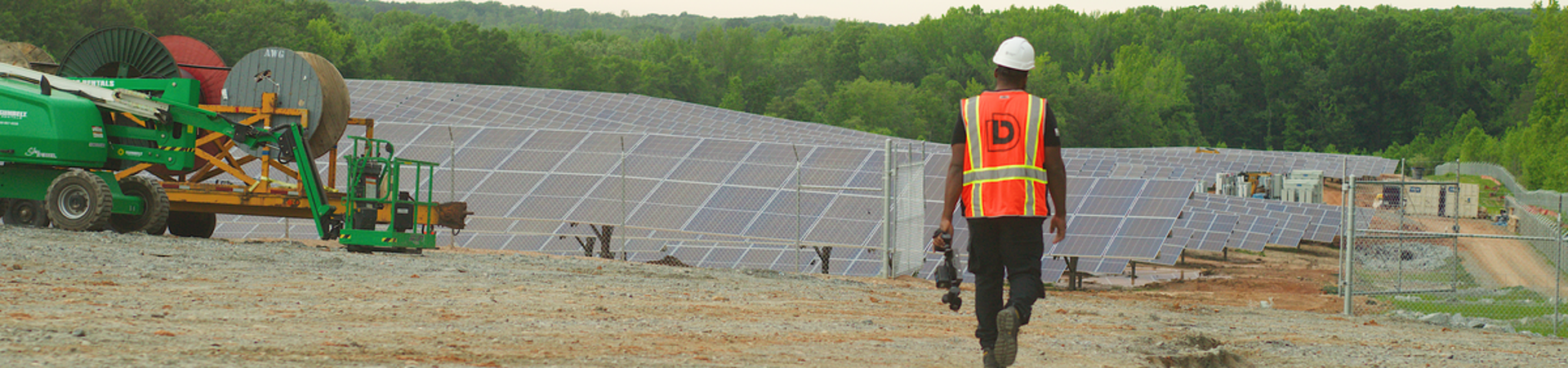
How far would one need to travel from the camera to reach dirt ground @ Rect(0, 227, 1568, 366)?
7.18 m

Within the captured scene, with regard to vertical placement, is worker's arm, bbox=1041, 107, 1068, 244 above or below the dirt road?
above

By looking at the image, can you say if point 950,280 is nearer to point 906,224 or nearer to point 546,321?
point 546,321

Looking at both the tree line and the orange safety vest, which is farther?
the tree line

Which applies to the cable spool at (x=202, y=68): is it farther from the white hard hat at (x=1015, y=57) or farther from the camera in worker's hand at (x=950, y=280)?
the white hard hat at (x=1015, y=57)

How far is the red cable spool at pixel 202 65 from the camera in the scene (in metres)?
17.8

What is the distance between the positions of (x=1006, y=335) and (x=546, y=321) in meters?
3.93

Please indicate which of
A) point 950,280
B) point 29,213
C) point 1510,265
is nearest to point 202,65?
point 29,213

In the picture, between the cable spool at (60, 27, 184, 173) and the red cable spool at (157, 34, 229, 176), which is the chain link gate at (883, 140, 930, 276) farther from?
the cable spool at (60, 27, 184, 173)

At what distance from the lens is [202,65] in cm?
1809

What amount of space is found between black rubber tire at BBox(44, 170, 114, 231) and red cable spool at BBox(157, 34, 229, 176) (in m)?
1.46

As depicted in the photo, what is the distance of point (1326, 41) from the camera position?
488ft

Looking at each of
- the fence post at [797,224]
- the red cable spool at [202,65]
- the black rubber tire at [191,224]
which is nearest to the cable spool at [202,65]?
the red cable spool at [202,65]

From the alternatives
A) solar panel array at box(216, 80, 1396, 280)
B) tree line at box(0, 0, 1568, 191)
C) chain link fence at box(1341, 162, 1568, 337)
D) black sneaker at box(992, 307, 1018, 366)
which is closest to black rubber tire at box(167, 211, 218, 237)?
solar panel array at box(216, 80, 1396, 280)

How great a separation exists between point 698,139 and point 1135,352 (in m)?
15.2
